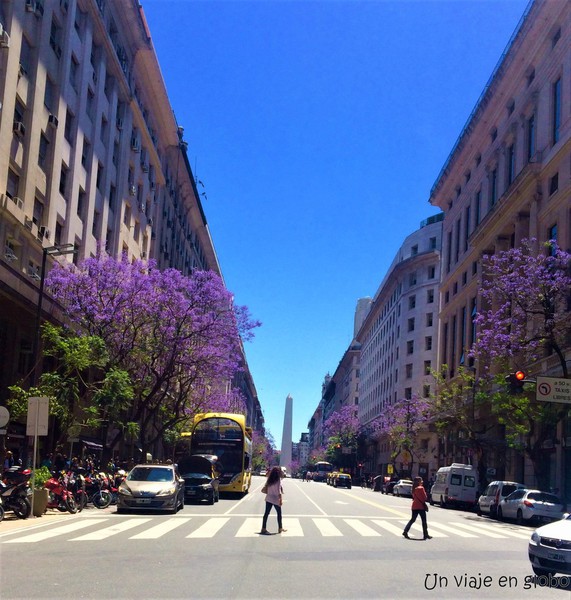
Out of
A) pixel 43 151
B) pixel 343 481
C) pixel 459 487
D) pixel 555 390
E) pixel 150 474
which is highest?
pixel 43 151

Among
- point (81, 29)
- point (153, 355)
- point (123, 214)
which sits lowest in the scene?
point (153, 355)

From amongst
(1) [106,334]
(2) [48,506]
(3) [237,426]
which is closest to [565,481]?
(3) [237,426]

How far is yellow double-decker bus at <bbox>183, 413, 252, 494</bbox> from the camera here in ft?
117

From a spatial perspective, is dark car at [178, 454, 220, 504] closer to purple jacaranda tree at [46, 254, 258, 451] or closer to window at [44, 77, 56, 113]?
purple jacaranda tree at [46, 254, 258, 451]

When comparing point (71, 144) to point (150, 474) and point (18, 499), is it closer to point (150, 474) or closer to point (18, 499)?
point (150, 474)

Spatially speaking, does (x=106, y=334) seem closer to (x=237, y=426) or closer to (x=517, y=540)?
(x=237, y=426)

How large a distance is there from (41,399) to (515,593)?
1410 cm

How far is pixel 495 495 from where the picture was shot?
1188 inches

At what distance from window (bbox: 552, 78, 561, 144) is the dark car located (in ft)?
88.0

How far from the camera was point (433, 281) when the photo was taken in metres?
88.8

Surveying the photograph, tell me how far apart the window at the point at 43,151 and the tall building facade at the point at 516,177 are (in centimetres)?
2558

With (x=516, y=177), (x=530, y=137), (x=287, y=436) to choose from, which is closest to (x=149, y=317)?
(x=516, y=177)

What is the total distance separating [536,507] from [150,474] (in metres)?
13.3

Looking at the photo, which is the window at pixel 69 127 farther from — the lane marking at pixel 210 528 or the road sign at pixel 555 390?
the road sign at pixel 555 390
